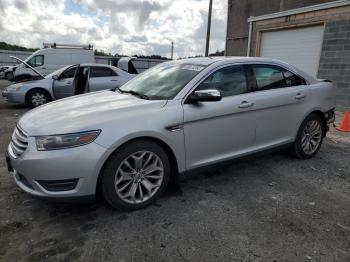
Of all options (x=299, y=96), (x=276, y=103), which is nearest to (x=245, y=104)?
(x=276, y=103)

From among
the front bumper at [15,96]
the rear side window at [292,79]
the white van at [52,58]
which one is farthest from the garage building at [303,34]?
the front bumper at [15,96]

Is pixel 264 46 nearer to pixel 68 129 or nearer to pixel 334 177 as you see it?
pixel 334 177

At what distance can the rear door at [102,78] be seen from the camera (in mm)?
8983

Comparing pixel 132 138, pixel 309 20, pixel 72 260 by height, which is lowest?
pixel 72 260

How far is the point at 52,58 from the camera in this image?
15.8 metres

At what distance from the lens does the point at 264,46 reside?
12.1 metres

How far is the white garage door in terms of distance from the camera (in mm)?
9898

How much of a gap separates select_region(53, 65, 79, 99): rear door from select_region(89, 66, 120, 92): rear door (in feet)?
2.45

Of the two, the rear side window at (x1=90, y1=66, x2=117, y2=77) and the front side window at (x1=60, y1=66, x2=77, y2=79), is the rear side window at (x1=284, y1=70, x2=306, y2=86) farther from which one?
the front side window at (x1=60, y1=66, x2=77, y2=79)

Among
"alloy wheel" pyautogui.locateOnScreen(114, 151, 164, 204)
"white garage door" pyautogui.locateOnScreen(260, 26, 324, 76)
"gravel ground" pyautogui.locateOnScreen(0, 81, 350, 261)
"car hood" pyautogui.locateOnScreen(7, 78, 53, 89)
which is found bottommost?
"gravel ground" pyautogui.locateOnScreen(0, 81, 350, 261)

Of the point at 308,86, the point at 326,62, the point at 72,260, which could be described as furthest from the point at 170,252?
the point at 326,62

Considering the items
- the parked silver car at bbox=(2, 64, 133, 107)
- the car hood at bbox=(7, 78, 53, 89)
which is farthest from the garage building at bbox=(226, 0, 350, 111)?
the car hood at bbox=(7, 78, 53, 89)

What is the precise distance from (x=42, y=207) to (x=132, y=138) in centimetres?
128

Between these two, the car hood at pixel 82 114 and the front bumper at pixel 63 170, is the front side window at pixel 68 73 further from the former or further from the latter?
the front bumper at pixel 63 170
